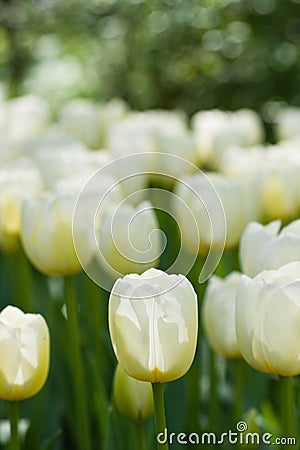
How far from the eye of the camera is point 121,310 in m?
0.91

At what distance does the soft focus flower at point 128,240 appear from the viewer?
1289 mm

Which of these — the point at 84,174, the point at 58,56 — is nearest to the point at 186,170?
the point at 84,174

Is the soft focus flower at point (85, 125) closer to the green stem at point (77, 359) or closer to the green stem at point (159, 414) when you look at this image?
the green stem at point (77, 359)

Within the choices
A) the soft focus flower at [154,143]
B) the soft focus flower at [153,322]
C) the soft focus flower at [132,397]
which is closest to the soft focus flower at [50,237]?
the soft focus flower at [132,397]

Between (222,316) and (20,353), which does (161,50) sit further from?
(20,353)

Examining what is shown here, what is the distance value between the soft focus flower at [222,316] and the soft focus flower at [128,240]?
11 cm

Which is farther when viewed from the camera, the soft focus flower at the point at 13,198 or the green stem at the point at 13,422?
the soft focus flower at the point at 13,198

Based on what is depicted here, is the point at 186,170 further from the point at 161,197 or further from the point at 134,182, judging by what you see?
the point at 134,182

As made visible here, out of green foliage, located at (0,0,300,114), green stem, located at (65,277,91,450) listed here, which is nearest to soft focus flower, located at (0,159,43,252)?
green stem, located at (65,277,91,450)

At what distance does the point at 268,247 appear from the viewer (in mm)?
1074

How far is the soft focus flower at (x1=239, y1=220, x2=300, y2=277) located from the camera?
1061 mm

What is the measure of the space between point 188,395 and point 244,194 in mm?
366

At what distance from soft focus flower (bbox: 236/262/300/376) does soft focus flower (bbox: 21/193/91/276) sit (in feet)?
1.27

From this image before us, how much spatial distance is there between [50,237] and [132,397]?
0.30m
